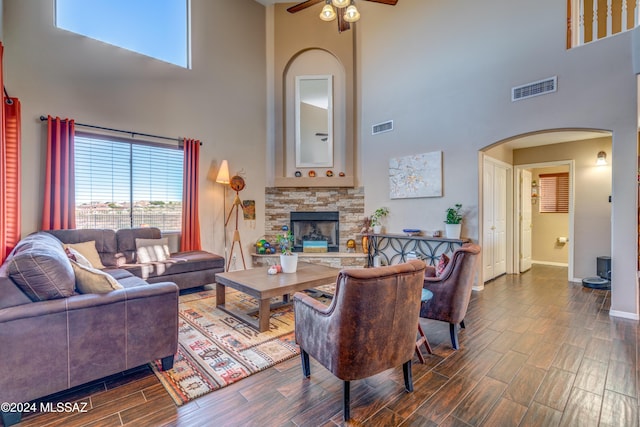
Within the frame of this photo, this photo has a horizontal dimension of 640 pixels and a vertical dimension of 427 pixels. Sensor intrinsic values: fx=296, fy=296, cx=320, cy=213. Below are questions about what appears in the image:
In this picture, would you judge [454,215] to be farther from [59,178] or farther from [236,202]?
[59,178]

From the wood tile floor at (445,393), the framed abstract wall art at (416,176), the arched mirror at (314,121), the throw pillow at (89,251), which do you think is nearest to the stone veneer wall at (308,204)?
the arched mirror at (314,121)

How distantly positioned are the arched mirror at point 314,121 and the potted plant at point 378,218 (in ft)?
4.74

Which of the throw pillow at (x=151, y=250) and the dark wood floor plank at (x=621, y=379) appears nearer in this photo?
the dark wood floor plank at (x=621, y=379)

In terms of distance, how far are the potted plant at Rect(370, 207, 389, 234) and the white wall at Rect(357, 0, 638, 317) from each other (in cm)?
13

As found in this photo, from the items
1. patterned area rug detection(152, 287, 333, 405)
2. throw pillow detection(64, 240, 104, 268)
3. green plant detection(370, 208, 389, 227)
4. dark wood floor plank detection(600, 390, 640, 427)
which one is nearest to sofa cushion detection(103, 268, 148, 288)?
throw pillow detection(64, 240, 104, 268)

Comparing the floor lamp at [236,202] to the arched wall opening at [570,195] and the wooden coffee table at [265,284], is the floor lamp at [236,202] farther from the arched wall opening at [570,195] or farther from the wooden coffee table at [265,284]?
the arched wall opening at [570,195]

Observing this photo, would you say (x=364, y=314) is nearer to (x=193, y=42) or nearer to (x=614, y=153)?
(x=614, y=153)

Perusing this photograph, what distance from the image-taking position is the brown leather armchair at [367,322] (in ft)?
5.64

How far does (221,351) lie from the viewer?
8.64 ft

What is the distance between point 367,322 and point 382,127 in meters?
4.94

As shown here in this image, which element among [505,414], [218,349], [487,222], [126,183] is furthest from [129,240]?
[487,222]

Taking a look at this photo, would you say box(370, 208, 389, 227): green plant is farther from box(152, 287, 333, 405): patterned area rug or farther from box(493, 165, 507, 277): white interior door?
box(152, 287, 333, 405): patterned area rug

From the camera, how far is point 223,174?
17.9 feet

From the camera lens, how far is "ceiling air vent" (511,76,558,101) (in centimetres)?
395
